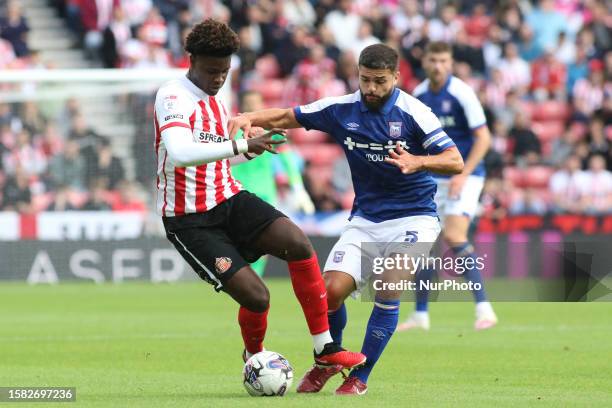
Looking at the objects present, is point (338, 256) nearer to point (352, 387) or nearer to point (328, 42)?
point (352, 387)

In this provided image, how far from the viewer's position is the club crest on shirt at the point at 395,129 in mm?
8211

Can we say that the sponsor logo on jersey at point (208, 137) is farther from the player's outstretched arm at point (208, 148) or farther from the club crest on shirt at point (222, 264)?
the club crest on shirt at point (222, 264)

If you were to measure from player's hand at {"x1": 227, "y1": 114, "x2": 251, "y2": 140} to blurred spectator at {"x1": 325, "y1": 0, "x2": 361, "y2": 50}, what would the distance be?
15547mm

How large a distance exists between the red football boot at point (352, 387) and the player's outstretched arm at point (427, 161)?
4.29 feet

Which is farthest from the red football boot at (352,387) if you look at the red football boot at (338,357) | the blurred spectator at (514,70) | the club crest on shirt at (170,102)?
the blurred spectator at (514,70)

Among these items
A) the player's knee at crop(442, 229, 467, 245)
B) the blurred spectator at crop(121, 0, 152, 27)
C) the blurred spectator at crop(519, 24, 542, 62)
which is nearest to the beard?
the player's knee at crop(442, 229, 467, 245)

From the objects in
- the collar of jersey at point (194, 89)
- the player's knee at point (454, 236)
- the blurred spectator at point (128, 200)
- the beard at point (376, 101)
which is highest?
the collar of jersey at point (194, 89)

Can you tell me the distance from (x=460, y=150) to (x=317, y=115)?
4.27 m

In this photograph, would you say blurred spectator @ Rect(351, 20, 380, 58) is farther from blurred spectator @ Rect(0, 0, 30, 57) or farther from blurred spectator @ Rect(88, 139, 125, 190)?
blurred spectator @ Rect(0, 0, 30, 57)

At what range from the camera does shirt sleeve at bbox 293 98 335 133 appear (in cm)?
852

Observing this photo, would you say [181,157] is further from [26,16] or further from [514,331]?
[26,16]

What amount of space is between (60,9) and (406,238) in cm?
1677

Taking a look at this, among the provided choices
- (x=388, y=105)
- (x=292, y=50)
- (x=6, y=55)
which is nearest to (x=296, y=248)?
(x=388, y=105)

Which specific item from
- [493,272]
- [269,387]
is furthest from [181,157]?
[493,272]
